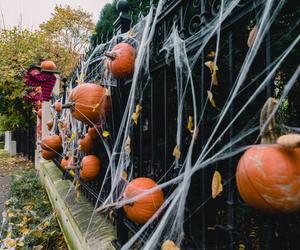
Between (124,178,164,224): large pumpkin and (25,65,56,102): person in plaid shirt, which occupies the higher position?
(25,65,56,102): person in plaid shirt

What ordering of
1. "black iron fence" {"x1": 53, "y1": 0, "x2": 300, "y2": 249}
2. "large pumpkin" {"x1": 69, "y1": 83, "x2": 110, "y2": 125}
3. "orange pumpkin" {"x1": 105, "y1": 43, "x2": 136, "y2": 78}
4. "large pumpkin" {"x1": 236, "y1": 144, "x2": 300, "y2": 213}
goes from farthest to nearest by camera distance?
"large pumpkin" {"x1": 69, "y1": 83, "x2": 110, "y2": 125}, "orange pumpkin" {"x1": 105, "y1": 43, "x2": 136, "y2": 78}, "black iron fence" {"x1": 53, "y1": 0, "x2": 300, "y2": 249}, "large pumpkin" {"x1": 236, "y1": 144, "x2": 300, "y2": 213}

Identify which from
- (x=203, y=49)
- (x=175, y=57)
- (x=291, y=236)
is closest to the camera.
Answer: (x=203, y=49)

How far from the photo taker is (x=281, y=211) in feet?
2.89

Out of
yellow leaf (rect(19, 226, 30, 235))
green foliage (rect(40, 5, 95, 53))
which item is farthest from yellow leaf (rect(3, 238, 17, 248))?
green foliage (rect(40, 5, 95, 53))

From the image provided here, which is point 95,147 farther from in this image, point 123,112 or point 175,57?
point 175,57

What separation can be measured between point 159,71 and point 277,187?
1138 millimetres

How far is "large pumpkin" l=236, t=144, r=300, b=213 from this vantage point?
0.85 m

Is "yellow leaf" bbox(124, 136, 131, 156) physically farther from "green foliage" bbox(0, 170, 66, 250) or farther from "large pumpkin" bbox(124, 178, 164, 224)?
"green foliage" bbox(0, 170, 66, 250)

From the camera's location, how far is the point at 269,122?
0.90 metres

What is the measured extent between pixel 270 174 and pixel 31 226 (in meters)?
3.58

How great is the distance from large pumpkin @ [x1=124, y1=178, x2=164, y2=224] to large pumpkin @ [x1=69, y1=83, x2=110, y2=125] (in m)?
0.88

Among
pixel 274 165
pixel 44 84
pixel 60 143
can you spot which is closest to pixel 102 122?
pixel 274 165

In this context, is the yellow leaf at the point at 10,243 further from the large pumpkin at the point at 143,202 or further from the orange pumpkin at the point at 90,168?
the large pumpkin at the point at 143,202

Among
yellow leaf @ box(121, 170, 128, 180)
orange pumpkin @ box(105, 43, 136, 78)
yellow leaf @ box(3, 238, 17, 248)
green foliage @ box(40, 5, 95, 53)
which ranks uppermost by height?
green foliage @ box(40, 5, 95, 53)
